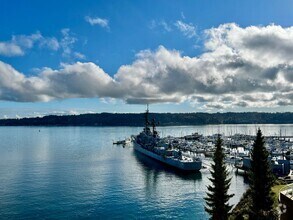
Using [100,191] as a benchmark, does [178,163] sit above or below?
above

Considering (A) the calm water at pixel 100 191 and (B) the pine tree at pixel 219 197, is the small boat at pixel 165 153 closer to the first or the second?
(A) the calm water at pixel 100 191

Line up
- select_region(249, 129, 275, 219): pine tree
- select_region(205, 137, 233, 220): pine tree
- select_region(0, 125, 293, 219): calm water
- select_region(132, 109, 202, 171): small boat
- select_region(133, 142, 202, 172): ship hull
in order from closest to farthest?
select_region(249, 129, 275, 219): pine tree → select_region(205, 137, 233, 220): pine tree → select_region(0, 125, 293, 219): calm water → select_region(133, 142, 202, 172): ship hull → select_region(132, 109, 202, 171): small boat

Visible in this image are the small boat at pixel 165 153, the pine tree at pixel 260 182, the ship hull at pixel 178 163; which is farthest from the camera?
the small boat at pixel 165 153

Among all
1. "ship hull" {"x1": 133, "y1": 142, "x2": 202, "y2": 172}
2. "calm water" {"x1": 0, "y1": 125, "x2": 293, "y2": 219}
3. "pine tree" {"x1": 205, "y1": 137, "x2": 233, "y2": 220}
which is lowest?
"calm water" {"x1": 0, "y1": 125, "x2": 293, "y2": 219}

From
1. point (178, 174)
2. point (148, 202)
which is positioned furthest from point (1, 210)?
point (178, 174)

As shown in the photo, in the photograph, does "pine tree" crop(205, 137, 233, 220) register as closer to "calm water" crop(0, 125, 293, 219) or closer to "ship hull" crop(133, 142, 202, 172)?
"calm water" crop(0, 125, 293, 219)

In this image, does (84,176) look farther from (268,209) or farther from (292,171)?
(268,209)

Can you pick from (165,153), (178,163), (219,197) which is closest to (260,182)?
(219,197)

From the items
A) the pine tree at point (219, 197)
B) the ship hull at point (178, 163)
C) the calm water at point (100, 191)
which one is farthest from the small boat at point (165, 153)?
the pine tree at point (219, 197)

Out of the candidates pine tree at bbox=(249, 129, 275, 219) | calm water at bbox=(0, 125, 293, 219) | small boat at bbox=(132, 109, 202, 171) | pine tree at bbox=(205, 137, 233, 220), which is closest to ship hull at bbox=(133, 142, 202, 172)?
small boat at bbox=(132, 109, 202, 171)

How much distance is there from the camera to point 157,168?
125 m

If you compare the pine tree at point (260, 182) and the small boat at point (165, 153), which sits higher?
the pine tree at point (260, 182)

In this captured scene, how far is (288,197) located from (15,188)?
64.9 metres

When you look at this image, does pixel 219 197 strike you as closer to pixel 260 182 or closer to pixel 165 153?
pixel 260 182
